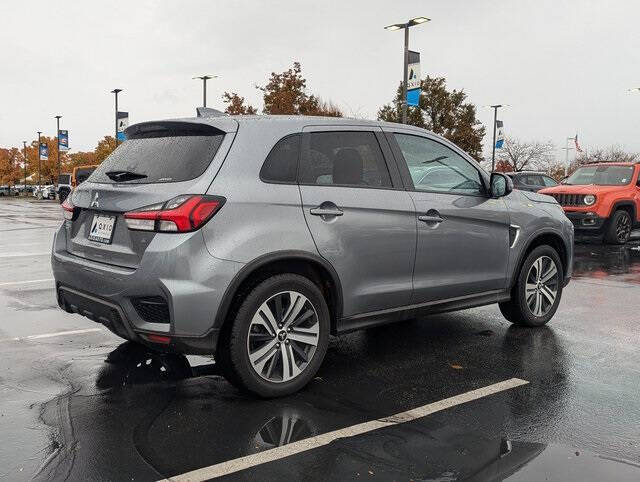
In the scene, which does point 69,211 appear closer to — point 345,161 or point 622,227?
point 345,161

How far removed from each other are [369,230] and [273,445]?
1652 millimetres

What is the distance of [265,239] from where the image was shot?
12.7 ft

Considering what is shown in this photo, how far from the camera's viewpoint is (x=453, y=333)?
5.82m

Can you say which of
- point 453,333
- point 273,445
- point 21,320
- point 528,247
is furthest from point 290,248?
point 21,320

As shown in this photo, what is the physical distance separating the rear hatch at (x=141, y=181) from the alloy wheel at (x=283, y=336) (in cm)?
84

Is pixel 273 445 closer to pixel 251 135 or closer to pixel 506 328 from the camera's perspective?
pixel 251 135

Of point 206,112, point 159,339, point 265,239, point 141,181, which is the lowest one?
point 159,339

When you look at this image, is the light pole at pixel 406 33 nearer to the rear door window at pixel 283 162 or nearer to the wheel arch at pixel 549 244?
the wheel arch at pixel 549 244

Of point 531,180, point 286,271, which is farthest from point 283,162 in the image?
point 531,180

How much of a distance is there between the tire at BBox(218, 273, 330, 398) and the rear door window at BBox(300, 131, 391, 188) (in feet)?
2.41

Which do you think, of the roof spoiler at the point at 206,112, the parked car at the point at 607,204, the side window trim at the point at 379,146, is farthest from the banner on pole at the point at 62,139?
the side window trim at the point at 379,146

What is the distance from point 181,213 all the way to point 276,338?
1002mm

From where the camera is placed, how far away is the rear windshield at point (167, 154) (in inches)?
155

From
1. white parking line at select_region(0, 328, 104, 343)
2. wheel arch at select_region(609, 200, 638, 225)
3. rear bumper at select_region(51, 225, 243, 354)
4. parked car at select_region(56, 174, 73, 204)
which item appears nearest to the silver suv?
rear bumper at select_region(51, 225, 243, 354)
